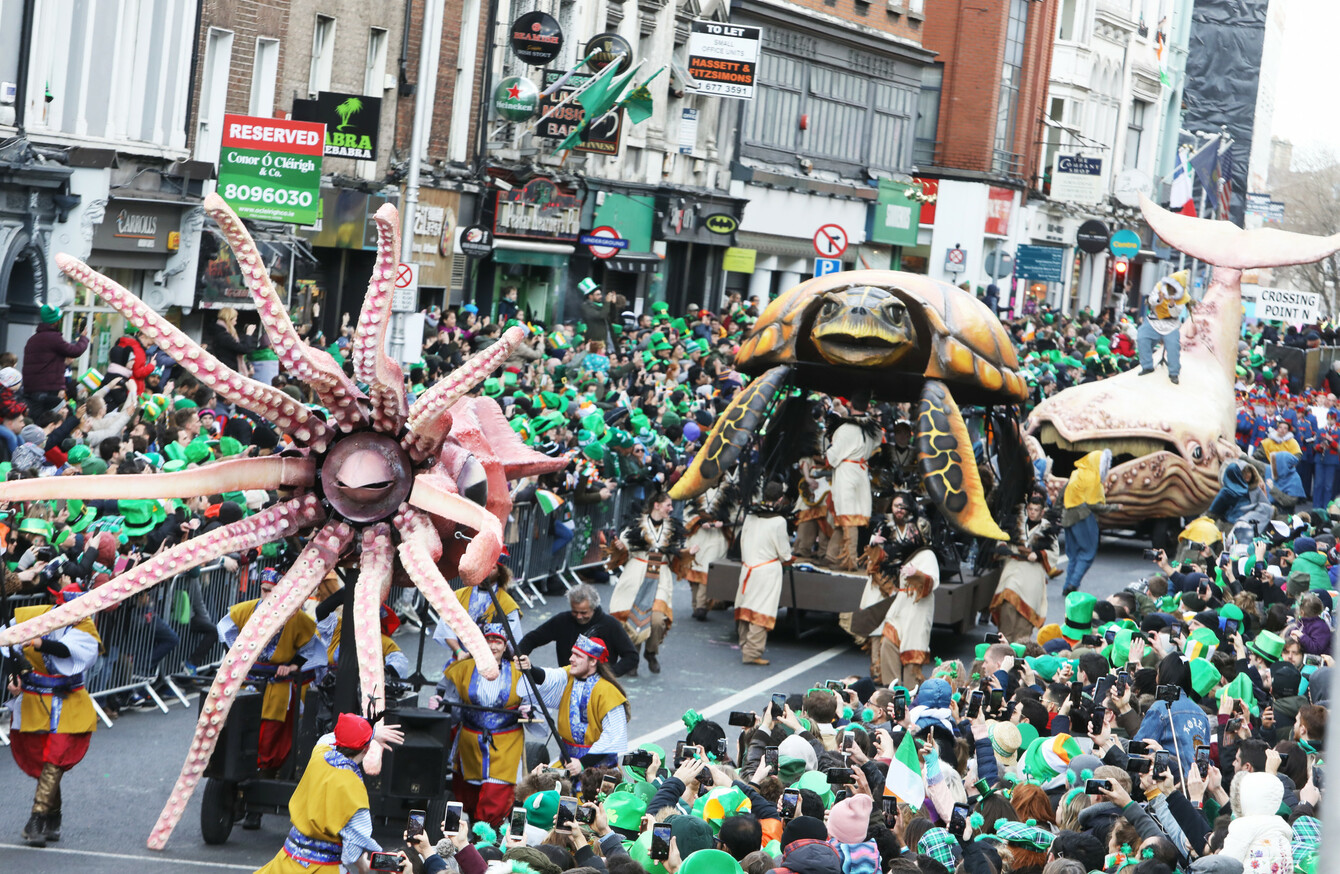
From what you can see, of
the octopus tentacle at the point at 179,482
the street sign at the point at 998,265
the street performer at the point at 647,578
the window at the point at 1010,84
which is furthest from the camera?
the window at the point at 1010,84

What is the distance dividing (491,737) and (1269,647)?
5.27 m

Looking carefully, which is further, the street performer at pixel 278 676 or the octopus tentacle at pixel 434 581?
the street performer at pixel 278 676

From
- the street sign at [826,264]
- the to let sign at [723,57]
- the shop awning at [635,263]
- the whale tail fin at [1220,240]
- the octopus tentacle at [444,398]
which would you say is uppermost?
the to let sign at [723,57]

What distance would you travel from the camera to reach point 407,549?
9.77 meters

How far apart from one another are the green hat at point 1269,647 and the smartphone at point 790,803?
543 cm

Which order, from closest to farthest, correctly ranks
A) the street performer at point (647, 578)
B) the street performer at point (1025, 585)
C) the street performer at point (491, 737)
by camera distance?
the street performer at point (491, 737), the street performer at point (647, 578), the street performer at point (1025, 585)

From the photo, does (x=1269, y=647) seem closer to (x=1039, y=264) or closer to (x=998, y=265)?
(x=998, y=265)

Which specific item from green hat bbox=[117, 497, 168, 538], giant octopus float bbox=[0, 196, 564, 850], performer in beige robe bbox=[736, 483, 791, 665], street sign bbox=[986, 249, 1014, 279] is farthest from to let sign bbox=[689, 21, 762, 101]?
giant octopus float bbox=[0, 196, 564, 850]

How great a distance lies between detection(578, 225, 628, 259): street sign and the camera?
34.4m

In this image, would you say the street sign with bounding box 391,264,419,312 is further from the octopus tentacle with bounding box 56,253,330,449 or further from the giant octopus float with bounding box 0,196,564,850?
the octopus tentacle with bounding box 56,253,330,449

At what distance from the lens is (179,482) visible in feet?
31.2

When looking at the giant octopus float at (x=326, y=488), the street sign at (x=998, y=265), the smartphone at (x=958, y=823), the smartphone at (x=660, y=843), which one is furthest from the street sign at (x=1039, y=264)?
the smartphone at (x=660, y=843)

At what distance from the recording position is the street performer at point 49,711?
1030 centimetres

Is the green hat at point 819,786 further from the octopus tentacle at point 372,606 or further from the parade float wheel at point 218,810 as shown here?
the parade float wheel at point 218,810
